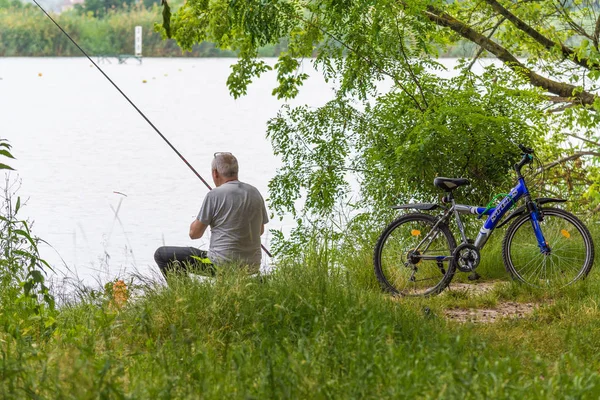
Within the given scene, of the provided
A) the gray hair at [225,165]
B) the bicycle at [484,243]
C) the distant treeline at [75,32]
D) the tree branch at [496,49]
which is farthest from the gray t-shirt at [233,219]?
the distant treeline at [75,32]

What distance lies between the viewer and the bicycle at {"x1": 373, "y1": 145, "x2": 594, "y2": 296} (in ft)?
22.4

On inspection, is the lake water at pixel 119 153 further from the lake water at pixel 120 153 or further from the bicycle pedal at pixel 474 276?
the bicycle pedal at pixel 474 276

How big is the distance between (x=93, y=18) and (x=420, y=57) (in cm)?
3698

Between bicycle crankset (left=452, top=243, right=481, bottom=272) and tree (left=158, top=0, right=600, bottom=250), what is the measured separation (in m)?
1.45

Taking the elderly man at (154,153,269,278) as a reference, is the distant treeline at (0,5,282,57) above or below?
above

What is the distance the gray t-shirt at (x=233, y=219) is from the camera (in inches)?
269

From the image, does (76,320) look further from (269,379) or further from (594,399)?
(594,399)

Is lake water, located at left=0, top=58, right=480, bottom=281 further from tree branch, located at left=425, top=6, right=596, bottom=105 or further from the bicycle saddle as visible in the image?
tree branch, located at left=425, top=6, right=596, bottom=105

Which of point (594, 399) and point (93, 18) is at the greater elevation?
point (93, 18)

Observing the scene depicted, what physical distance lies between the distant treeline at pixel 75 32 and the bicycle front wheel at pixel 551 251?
36.3 metres

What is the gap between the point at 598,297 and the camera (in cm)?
614

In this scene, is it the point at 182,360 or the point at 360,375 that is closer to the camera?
the point at 360,375

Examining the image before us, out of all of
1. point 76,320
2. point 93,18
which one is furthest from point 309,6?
point 93,18

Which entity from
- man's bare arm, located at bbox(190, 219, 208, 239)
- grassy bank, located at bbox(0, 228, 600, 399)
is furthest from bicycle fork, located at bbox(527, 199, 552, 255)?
man's bare arm, located at bbox(190, 219, 208, 239)
